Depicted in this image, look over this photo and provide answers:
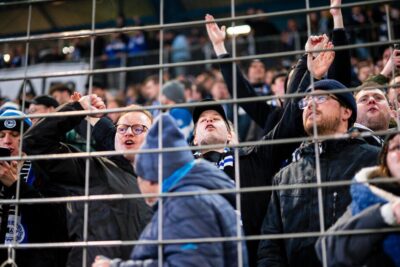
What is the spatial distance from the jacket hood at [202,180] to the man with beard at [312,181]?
771mm

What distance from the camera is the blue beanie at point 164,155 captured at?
310cm

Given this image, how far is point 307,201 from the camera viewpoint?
3861 millimetres

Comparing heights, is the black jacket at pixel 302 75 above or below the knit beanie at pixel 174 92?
below

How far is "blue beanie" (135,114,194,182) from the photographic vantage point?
3.10m

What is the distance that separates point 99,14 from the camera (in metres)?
15.1

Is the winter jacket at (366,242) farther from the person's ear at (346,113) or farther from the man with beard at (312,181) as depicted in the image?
the person's ear at (346,113)

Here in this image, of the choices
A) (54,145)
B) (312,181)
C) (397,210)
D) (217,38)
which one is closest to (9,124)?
(54,145)

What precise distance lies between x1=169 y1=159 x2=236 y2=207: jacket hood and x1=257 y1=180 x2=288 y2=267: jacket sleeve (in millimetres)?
807

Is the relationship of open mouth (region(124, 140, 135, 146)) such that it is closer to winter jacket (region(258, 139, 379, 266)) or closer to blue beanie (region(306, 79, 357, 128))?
winter jacket (region(258, 139, 379, 266))

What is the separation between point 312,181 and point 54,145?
178 cm

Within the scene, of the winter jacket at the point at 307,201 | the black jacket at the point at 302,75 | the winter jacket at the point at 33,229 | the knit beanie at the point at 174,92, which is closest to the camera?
the winter jacket at the point at 307,201

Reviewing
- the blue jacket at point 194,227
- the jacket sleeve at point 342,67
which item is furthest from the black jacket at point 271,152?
the blue jacket at point 194,227

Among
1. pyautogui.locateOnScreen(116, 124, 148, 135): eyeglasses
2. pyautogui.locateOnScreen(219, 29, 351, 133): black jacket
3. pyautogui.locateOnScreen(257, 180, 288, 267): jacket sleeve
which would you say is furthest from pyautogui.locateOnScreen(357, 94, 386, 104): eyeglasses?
pyautogui.locateOnScreen(116, 124, 148, 135): eyeglasses

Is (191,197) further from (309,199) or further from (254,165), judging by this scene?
(254,165)
